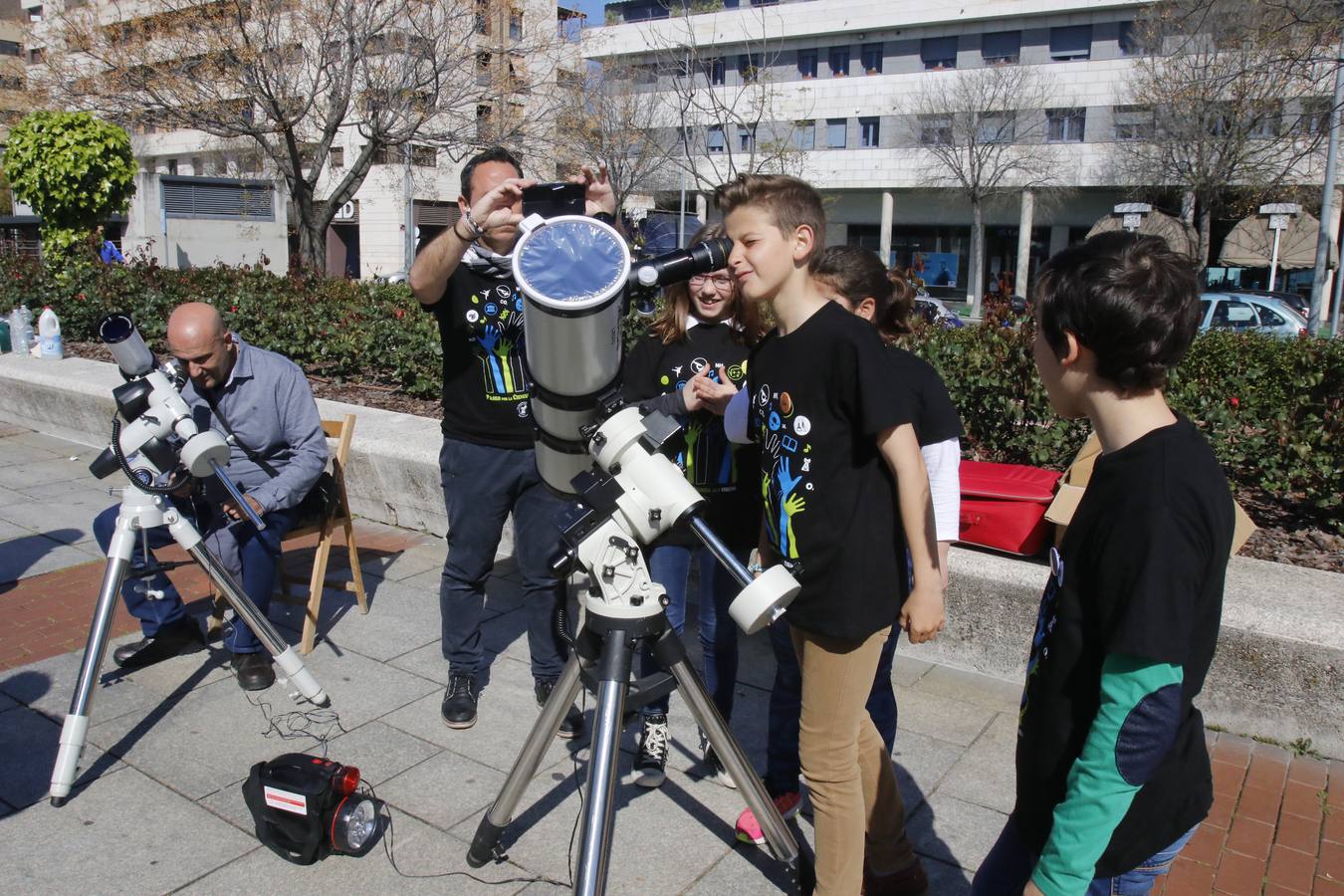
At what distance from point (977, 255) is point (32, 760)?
3690cm

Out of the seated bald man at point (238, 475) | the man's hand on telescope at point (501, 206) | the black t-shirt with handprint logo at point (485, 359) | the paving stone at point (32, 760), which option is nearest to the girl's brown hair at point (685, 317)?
the black t-shirt with handprint logo at point (485, 359)

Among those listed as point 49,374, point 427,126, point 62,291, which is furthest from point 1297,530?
point 427,126

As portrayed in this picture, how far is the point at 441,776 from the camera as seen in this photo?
332 cm

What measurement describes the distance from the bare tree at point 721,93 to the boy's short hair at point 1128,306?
1690cm

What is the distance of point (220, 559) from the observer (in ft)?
13.3

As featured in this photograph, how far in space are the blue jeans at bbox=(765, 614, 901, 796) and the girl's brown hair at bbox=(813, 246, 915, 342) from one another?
960 millimetres

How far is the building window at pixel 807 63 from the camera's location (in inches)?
1607

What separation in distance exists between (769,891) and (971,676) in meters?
1.71

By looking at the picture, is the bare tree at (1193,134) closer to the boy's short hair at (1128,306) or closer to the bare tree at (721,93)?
the bare tree at (721,93)

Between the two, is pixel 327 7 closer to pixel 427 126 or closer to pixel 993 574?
pixel 427 126

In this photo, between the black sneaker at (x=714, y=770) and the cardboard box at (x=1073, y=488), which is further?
the cardboard box at (x=1073, y=488)

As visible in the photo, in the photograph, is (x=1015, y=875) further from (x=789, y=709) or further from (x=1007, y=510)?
(x=1007, y=510)

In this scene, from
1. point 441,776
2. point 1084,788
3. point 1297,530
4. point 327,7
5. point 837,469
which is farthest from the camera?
point 327,7

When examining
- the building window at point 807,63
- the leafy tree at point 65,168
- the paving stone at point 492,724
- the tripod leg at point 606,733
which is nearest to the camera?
the tripod leg at point 606,733
